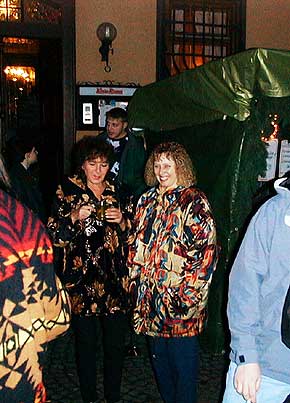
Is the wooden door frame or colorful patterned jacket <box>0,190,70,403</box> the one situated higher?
the wooden door frame

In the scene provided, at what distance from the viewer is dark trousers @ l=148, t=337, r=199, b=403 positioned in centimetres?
381

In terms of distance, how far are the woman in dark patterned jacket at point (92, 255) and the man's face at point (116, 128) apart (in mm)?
2348

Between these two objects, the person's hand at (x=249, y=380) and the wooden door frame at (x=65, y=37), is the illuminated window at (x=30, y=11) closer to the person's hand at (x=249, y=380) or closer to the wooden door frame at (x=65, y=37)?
the wooden door frame at (x=65, y=37)

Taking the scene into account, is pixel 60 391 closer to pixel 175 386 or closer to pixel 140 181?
pixel 175 386

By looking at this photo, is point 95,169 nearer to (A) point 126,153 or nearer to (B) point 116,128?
(A) point 126,153

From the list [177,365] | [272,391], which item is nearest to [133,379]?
[177,365]

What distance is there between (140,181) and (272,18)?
4.27 meters

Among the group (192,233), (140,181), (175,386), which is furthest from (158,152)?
(140,181)

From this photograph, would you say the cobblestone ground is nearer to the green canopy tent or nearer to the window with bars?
the green canopy tent

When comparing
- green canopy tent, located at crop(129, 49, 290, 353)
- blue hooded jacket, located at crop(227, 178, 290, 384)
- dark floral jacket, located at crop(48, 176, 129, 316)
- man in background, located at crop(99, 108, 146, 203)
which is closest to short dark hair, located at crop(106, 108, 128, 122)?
man in background, located at crop(99, 108, 146, 203)

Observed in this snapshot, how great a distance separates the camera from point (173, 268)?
12.2ft

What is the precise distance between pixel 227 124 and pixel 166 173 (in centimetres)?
130

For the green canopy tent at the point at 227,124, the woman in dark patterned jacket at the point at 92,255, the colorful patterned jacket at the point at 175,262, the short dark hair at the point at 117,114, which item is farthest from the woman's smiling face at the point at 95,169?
the short dark hair at the point at 117,114

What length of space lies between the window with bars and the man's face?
2599 millimetres
